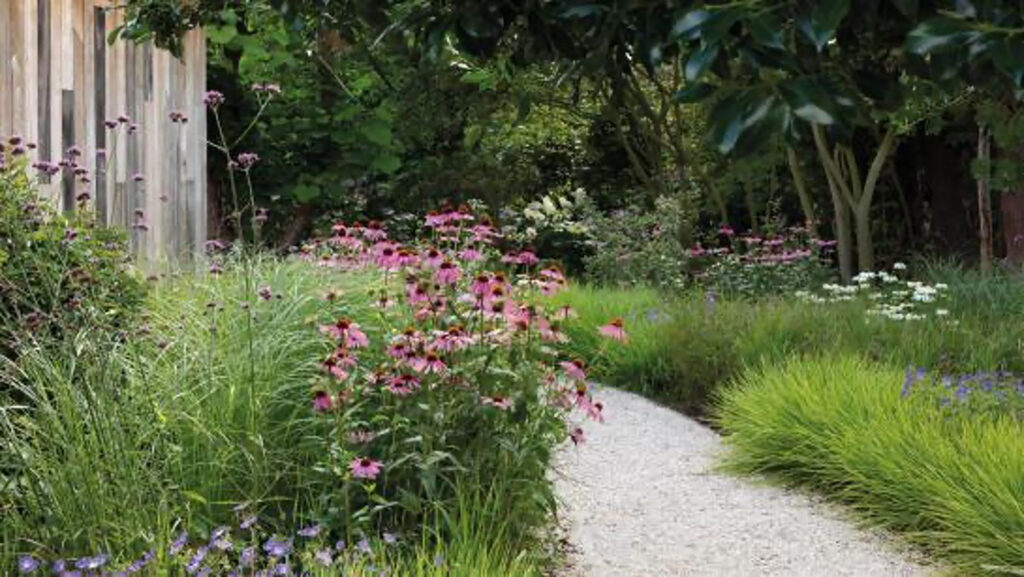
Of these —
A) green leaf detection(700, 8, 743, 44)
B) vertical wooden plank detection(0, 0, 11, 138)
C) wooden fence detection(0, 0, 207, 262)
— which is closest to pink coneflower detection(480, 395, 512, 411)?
wooden fence detection(0, 0, 207, 262)

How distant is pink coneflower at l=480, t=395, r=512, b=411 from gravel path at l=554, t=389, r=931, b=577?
685mm

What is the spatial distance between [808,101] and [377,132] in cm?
1124

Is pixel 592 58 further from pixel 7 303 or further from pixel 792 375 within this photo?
pixel 792 375

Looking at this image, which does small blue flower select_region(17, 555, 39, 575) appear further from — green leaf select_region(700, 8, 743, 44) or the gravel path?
green leaf select_region(700, 8, 743, 44)

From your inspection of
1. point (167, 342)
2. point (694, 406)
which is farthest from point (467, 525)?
point (694, 406)

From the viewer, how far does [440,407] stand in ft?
11.7

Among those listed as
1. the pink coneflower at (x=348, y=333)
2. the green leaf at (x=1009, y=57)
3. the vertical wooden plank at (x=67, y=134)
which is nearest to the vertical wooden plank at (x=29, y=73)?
the vertical wooden plank at (x=67, y=134)

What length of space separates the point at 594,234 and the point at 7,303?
8552mm

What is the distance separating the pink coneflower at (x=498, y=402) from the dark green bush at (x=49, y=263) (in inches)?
49.1

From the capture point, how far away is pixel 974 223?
12.8 m

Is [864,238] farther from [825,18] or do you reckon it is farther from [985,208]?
[825,18]

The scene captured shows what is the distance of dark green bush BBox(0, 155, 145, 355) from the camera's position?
401cm

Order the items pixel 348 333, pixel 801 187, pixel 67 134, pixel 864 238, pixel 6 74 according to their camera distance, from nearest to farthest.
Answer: pixel 348 333 < pixel 6 74 < pixel 67 134 < pixel 864 238 < pixel 801 187

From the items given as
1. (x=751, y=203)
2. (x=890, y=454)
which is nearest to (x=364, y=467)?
(x=890, y=454)
